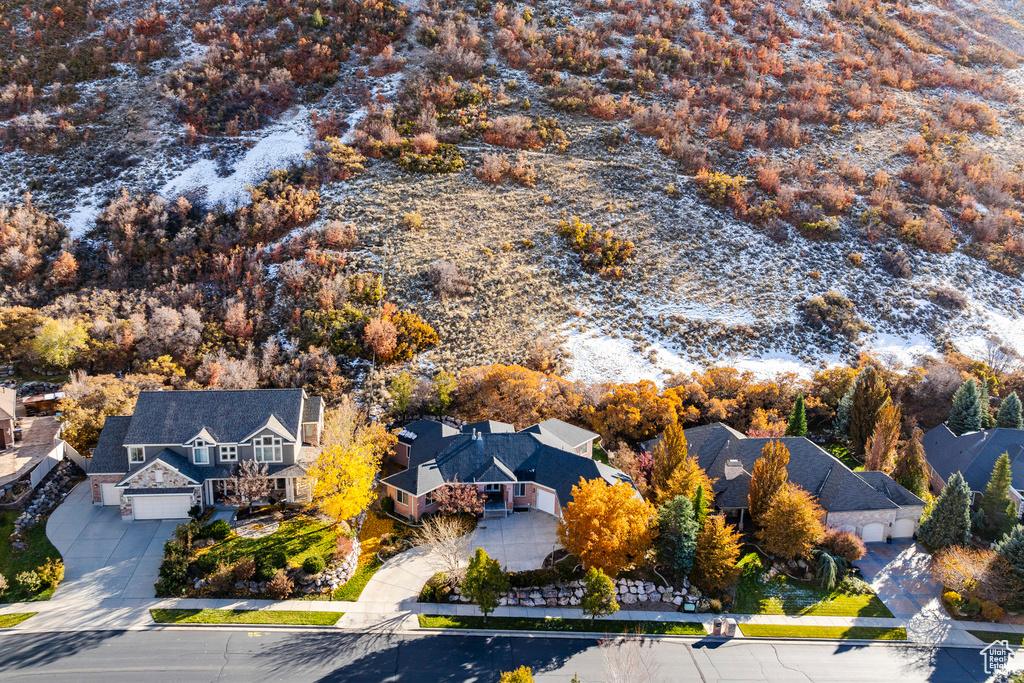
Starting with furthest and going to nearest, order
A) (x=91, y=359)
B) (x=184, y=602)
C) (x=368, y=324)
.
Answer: (x=368, y=324), (x=91, y=359), (x=184, y=602)

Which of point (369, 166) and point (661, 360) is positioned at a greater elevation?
point (369, 166)

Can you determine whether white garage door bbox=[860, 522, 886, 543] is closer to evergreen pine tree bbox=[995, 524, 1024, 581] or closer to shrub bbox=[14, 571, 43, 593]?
evergreen pine tree bbox=[995, 524, 1024, 581]

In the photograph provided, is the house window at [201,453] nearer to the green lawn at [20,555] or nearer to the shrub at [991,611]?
the green lawn at [20,555]

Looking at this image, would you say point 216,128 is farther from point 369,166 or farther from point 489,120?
point 489,120

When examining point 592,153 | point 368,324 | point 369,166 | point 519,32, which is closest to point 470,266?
point 368,324

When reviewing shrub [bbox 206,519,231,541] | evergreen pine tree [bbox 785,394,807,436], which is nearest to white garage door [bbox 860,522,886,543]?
evergreen pine tree [bbox 785,394,807,436]

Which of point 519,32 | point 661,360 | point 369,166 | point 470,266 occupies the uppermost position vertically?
point 519,32
